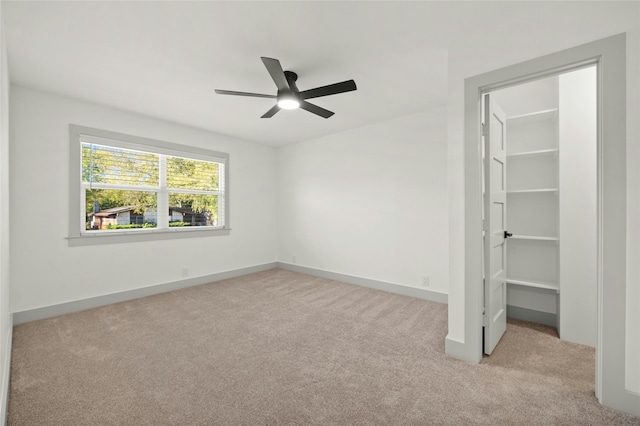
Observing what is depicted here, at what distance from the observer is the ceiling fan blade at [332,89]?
7.80 ft

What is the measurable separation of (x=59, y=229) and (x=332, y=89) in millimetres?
3589

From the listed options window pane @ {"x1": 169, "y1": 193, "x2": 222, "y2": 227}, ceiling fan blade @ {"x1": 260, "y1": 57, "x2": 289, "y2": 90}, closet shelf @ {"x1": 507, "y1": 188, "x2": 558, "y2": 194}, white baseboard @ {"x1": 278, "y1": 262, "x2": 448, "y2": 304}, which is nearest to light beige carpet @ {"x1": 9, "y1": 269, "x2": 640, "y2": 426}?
white baseboard @ {"x1": 278, "y1": 262, "x2": 448, "y2": 304}

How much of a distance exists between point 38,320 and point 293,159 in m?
4.31

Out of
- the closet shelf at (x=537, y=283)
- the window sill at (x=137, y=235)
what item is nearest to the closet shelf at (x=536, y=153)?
the closet shelf at (x=537, y=283)

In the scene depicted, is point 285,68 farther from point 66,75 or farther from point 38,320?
point 38,320

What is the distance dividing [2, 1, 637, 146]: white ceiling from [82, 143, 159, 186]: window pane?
28.8 inches

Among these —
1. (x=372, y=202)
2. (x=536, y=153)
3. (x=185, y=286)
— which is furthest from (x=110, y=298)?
(x=536, y=153)

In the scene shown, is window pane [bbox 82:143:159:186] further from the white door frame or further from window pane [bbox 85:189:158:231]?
the white door frame

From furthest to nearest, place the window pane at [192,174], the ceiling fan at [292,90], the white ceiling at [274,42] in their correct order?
the window pane at [192,174], the ceiling fan at [292,90], the white ceiling at [274,42]

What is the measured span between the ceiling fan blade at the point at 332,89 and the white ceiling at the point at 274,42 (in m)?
0.30

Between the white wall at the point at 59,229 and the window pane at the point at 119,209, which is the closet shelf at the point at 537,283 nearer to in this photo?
the white wall at the point at 59,229

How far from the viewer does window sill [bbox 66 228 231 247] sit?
3532mm

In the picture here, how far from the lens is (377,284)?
4406mm

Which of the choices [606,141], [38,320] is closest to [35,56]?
[38,320]
